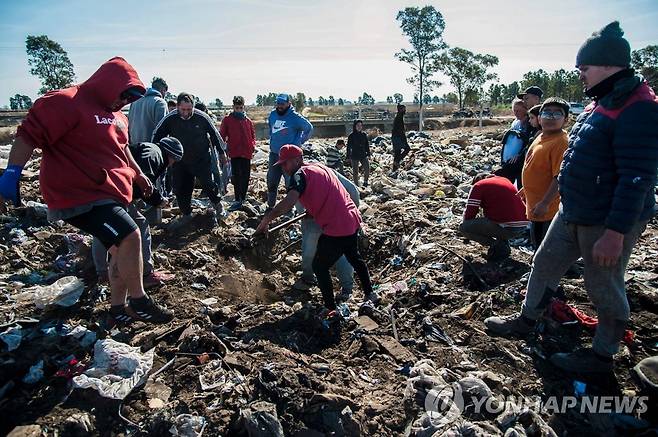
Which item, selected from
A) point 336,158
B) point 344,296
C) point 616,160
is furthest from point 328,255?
point 336,158

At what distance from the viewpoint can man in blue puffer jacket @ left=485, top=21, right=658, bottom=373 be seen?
209 cm

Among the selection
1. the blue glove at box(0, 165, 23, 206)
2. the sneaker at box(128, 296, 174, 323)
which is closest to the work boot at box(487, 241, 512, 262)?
the sneaker at box(128, 296, 174, 323)

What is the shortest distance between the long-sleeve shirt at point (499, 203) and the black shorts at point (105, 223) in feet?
11.1

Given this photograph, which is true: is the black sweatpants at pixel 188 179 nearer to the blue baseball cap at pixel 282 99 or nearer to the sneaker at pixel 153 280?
the blue baseball cap at pixel 282 99

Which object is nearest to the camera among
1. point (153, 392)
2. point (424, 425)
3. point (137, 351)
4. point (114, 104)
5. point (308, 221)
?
point (424, 425)

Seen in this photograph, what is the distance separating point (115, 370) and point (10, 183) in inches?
47.0

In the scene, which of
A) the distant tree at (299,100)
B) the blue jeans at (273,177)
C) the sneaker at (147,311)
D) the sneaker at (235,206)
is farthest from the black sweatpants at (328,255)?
the distant tree at (299,100)

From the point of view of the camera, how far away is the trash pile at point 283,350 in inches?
85.7

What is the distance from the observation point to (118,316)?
9.58ft

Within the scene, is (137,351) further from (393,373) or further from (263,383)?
(393,373)

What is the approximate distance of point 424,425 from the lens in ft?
7.00

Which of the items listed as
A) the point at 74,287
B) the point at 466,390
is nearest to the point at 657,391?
the point at 466,390

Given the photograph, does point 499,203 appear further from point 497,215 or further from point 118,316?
point 118,316

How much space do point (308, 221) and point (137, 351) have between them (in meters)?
2.18
